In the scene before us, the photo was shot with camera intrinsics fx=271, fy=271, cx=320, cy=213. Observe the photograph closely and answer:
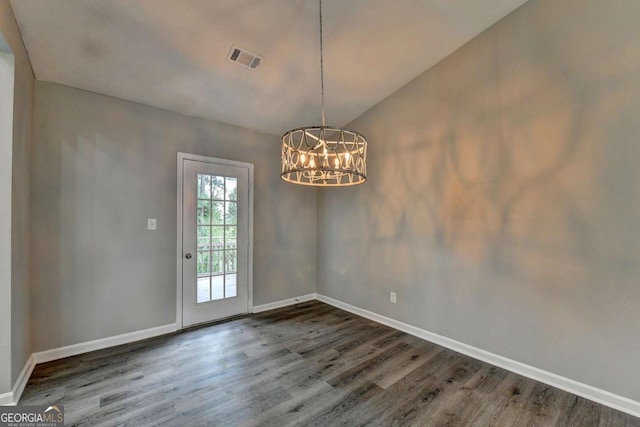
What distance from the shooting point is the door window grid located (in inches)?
Answer: 134

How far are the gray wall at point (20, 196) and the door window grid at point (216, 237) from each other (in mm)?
1447

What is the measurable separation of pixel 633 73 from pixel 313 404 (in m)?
3.35

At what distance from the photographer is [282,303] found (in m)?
4.14

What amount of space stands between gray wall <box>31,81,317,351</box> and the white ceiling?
0.79 feet

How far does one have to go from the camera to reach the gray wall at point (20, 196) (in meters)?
1.93

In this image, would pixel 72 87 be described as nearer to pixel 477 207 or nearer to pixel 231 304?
pixel 231 304

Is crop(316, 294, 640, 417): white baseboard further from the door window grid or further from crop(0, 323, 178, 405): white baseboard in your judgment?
crop(0, 323, 178, 405): white baseboard

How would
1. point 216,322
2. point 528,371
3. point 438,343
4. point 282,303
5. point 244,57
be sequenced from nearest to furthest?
1. point 528,371
2. point 244,57
3. point 438,343
4. point 216,322
5. point 282,303

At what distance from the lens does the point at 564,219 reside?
7.27ft

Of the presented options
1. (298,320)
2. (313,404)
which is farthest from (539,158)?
(298,320)

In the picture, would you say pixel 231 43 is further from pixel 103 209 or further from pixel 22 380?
pixel 22 380

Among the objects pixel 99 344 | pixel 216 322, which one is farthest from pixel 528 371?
pixel 99 344

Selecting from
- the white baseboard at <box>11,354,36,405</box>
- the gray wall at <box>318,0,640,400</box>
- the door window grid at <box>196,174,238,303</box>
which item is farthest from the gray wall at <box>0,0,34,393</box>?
the gray wall at <box>318,0,640,400</box>

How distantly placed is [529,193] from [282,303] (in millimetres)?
3365
